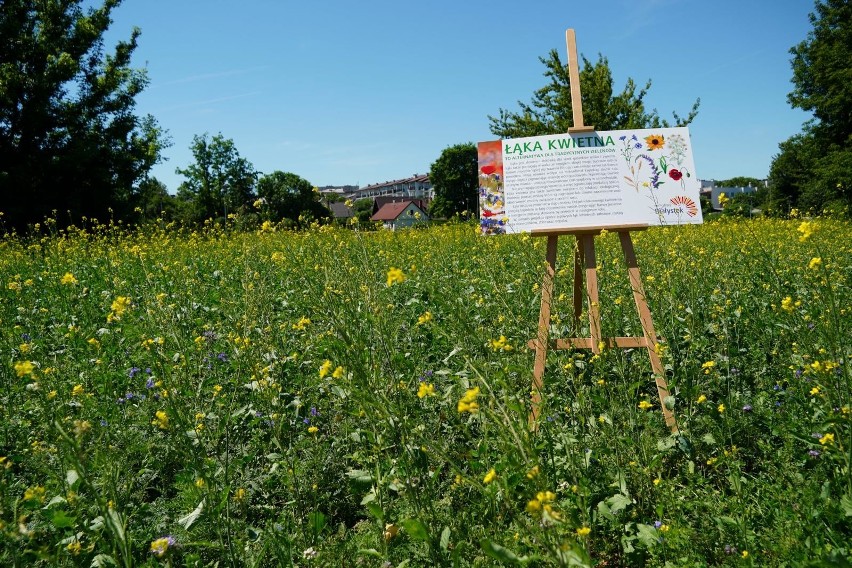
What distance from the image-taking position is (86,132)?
2177cm

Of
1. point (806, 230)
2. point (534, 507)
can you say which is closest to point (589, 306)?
point (806, 230)

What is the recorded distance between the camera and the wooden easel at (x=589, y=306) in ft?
9.22

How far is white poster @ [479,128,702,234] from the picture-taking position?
11.2 feet

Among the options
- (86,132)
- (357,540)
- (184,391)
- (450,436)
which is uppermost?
(86,132)

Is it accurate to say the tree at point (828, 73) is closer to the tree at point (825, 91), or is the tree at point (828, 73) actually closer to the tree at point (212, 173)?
the tree at point (825, 91)

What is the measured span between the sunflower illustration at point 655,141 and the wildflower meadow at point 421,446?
3.23ft

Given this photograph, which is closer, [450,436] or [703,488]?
[703,488]

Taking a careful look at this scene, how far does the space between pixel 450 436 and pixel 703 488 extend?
1170mm

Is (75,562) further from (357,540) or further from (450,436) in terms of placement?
(450,436)

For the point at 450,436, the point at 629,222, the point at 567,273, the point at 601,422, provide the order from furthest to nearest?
1. the point at 567,273
2. the point at 629,222
3. the point at 450,436
4. the point at 601,422

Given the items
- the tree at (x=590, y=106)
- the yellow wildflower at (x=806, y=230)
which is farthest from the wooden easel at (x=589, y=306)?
the tree at (x=590, y=106)

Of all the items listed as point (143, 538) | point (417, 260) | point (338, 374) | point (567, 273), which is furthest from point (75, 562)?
point (417, 260)

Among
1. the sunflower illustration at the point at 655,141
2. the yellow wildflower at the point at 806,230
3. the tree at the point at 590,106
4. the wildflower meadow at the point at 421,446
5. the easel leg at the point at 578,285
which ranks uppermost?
the tree at the point at 590,106

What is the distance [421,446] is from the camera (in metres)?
1.94
